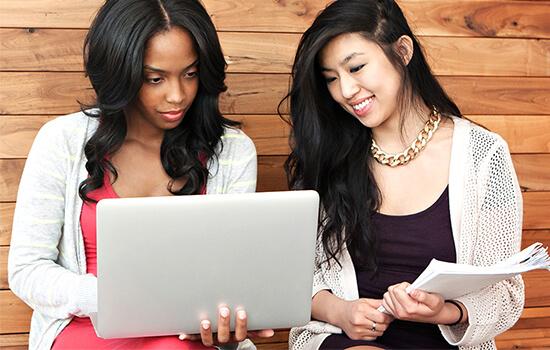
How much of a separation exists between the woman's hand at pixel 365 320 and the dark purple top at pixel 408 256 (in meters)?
0.03

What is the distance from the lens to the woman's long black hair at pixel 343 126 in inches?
65.6

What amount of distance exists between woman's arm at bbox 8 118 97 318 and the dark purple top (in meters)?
0.50

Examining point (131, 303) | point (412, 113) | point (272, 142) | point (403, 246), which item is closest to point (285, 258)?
point (131, 303)

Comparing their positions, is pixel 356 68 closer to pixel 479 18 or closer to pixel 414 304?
pixel 414 304

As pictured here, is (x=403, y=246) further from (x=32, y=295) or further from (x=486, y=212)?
(x=32, y=295)

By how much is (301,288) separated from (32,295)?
52 centimetres

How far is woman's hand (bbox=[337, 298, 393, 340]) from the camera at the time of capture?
1.60 m

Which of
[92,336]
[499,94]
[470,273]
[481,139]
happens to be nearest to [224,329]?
[92,336]

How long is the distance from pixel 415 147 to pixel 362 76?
0.19 m

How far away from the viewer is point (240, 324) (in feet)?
4.66

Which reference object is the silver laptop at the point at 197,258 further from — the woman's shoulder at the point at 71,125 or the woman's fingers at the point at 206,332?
the woman's shoulder at the point at 71,125

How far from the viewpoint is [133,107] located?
1710 millimetres

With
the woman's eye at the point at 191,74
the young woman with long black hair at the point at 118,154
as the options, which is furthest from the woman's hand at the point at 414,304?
the woman's eye at the point at 191,74

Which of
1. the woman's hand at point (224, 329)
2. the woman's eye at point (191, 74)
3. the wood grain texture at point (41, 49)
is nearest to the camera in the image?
the woman's hand at point (224, 329)
